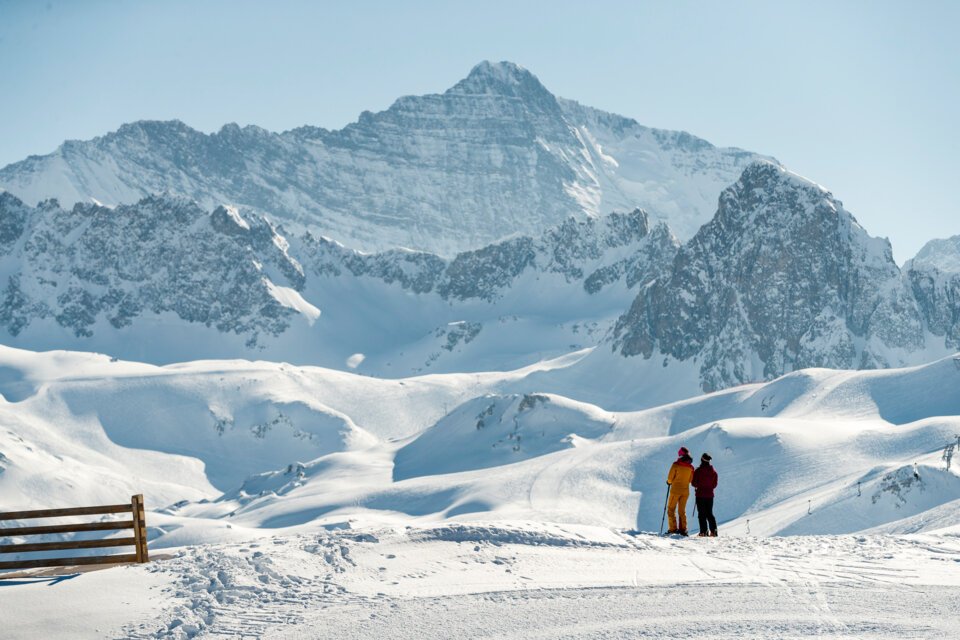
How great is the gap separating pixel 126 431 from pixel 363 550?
161087mm

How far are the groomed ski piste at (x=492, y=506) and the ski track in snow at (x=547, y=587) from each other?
0.21 ft

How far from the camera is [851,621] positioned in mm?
17641

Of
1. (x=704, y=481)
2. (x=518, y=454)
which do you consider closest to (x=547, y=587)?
(x=704, y=481)

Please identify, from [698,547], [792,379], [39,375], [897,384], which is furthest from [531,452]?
[39,375]

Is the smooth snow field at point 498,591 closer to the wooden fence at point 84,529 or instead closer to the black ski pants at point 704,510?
the wooden fence at point 84,529

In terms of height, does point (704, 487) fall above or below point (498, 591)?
above

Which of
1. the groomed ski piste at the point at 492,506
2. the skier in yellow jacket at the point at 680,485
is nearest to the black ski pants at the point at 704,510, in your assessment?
the skier in yellow jacket at the point at 680,485

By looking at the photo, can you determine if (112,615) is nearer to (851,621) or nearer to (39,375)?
(851,621)

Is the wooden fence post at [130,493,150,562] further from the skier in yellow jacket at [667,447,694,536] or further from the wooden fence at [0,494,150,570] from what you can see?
the skier in yellow jacket at [667,447,694,536]

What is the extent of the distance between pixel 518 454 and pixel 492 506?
25.7 metres

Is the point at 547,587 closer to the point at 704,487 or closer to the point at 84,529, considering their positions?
the point at 704,487

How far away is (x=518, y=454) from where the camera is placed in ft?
349

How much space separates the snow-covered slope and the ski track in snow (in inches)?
532

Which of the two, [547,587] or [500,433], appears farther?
[500,433]
